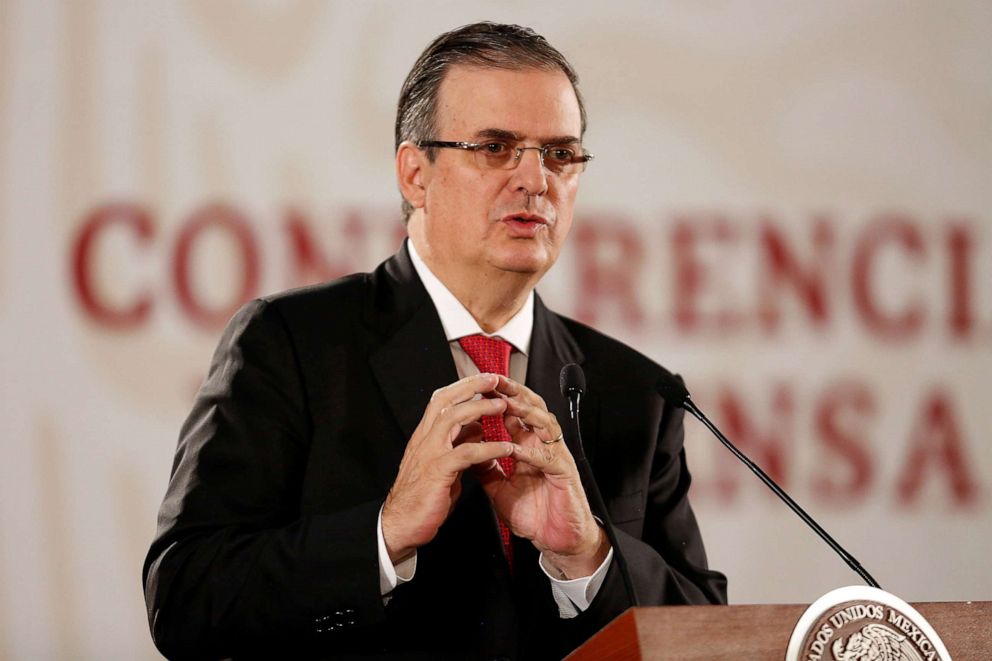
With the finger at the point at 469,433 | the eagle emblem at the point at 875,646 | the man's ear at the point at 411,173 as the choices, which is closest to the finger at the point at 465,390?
the finger at the point at 469,433

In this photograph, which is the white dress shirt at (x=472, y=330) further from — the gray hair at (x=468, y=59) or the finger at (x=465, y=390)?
the finger at (x=465, y=390)

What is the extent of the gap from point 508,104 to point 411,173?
0.28 metres

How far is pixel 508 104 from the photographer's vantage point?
2.43m

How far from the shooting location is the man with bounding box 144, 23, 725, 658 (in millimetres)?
2000

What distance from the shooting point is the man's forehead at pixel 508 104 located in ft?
7.95

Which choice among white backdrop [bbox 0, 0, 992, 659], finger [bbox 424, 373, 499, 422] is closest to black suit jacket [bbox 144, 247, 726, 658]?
finger [bbox 424, 373, 499, 422]

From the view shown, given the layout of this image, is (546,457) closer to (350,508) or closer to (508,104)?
(350,508)

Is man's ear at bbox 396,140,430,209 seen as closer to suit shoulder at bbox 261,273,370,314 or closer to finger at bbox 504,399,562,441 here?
suit shoulder at bbox 261,273,370,314

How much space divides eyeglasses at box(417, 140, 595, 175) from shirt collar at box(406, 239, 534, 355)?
244 millimetres

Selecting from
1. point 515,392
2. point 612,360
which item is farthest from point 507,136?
point 515,392

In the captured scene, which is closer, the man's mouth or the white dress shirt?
the white dress shirt

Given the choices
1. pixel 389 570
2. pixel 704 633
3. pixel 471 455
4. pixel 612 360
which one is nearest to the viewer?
pixel 704 633

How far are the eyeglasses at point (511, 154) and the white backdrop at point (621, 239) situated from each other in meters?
0.90

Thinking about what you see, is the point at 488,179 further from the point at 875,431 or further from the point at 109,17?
the point at 875,431
